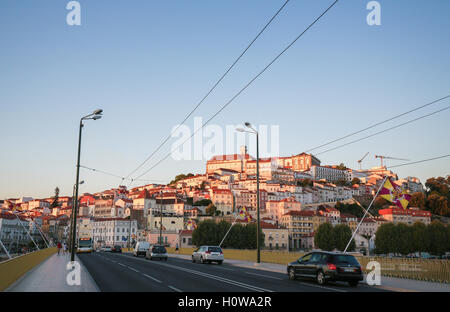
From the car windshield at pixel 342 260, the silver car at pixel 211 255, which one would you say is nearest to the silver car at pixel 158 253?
the silver car at pixel 211 255

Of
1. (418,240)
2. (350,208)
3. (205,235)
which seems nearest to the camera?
(205,235)

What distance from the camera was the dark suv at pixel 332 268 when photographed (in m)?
16.6

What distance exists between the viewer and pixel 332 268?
16688 millimetres

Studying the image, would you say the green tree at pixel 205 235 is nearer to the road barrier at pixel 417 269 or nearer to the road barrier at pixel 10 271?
the road barrier at pixel 417 269

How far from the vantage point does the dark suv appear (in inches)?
652

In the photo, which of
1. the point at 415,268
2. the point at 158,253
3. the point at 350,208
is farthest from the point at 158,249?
the point at 350,208

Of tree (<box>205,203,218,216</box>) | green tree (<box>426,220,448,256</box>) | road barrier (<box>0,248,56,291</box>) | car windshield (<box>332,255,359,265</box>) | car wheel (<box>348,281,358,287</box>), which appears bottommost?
green tree (<box>426,220,448,256</box>)

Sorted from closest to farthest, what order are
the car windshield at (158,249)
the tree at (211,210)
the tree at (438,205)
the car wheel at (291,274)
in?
the car wheel at (291,274) → the car windshield at (158,249) → the tree at (438,205) → the tree at (211,210)

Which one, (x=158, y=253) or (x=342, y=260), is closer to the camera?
(x=342, y=260)

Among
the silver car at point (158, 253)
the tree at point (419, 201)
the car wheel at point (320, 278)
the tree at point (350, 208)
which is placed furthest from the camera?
the tree at point (350, 208)

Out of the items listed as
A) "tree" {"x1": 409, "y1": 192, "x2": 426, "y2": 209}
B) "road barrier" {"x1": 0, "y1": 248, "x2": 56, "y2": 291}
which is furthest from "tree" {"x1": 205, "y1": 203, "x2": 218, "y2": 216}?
"road barrier" {"x1": 0, "y1": 248, "x2": 56, "y2": 291}

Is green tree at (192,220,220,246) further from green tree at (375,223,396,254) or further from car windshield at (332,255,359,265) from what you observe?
car windshield at (332,255,359,265)

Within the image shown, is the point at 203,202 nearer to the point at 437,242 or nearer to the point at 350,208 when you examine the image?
the point at 350,208
